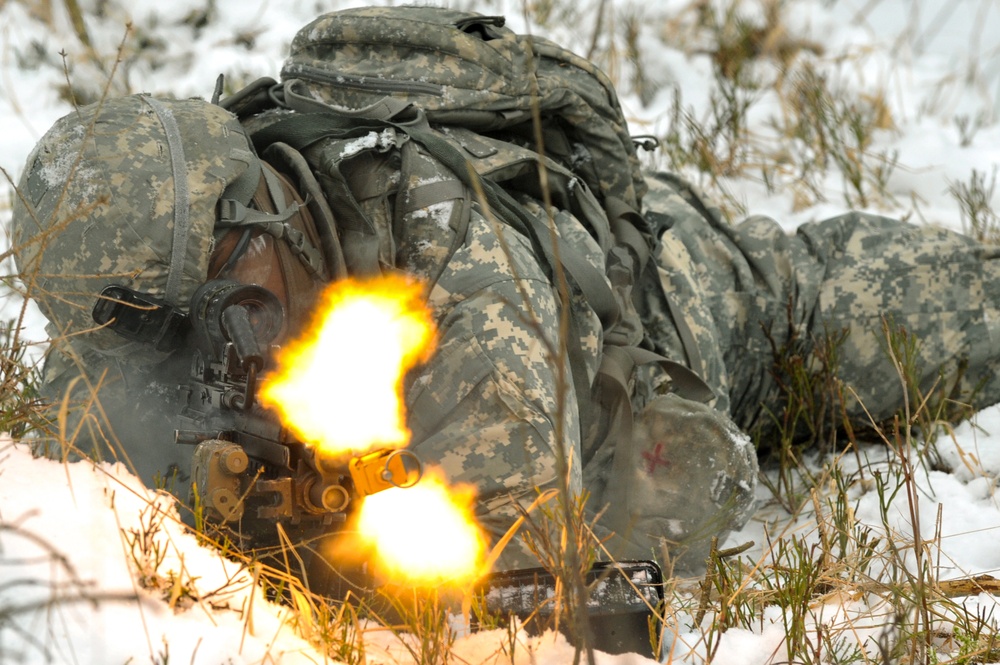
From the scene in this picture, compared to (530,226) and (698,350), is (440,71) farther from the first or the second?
(698,350)

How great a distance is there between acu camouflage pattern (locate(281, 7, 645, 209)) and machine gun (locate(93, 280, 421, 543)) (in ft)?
2.37

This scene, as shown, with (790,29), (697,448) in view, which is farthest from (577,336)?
(790,29)

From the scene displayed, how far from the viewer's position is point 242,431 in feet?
7.41

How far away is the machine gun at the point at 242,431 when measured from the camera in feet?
7.02

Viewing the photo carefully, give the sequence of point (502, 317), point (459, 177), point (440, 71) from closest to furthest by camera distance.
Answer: point (502, 317) → point (459, 177) → point (440, 71)

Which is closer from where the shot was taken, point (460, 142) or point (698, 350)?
point (460, 142)

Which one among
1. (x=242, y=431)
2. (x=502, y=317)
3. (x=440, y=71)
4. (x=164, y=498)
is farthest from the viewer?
(x=440, y=71)

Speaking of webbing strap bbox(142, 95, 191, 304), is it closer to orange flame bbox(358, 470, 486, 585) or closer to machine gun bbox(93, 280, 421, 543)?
machine gun bbox(93, 280, 421, 543)

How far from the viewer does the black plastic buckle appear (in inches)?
91.4

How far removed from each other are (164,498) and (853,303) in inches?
91.4

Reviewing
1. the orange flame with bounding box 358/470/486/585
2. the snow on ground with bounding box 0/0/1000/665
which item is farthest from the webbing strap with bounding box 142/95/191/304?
the orange flame with bounding box 358/470/486/585

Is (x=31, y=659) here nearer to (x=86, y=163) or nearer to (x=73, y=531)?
(x=73, y=531)

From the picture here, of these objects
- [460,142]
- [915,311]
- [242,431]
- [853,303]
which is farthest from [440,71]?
[915,311]

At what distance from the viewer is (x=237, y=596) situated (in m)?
1.96
